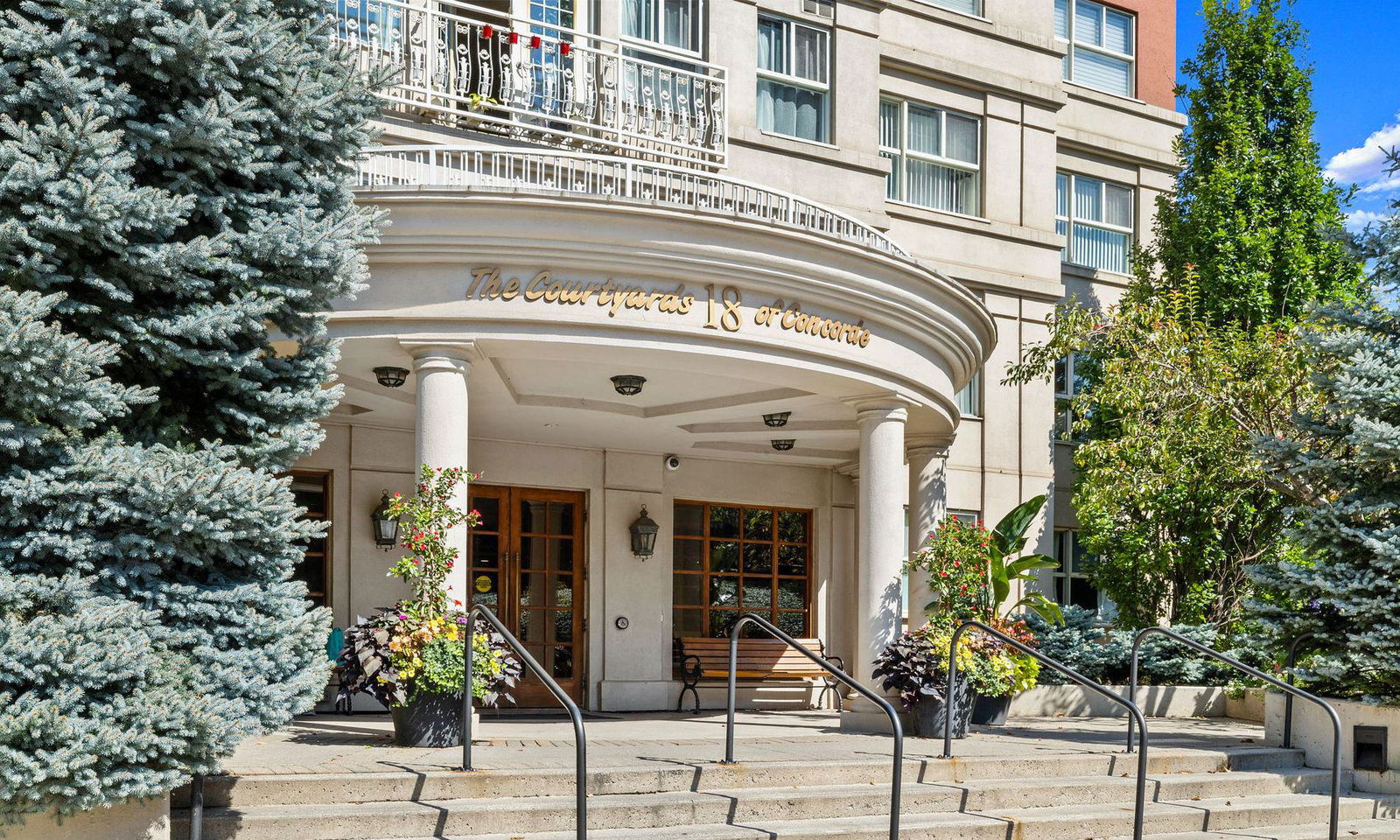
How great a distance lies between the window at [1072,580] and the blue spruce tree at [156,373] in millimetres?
15695

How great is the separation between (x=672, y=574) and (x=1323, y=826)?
8178 millimetres

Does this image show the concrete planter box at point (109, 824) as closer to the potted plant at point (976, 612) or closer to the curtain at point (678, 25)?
the potted plant at point (976, 612)

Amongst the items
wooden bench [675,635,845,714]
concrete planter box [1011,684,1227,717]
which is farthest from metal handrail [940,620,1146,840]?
wooden bench [675,635,845,714]

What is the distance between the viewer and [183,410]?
6.99 meters

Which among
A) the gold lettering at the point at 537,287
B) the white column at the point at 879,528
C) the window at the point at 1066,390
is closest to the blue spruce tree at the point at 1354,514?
the white column at the point at 879,528

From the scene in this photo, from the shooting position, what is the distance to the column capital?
14.8 metres

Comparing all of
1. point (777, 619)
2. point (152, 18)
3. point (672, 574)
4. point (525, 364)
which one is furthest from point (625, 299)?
point (777, 619)

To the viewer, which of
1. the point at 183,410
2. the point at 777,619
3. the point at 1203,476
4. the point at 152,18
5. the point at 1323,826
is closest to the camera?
the point at 152,18

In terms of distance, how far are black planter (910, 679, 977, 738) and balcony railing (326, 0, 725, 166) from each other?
5841 mm

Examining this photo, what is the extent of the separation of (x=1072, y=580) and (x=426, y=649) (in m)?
14.0

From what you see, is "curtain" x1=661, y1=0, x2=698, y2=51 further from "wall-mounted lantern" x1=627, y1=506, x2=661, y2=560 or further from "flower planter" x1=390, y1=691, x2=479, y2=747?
"flower planter" x1=390, y1=691, x2=479, y2=747

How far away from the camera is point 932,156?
19.3 metres

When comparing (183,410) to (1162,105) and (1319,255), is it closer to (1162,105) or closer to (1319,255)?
(1319,255)

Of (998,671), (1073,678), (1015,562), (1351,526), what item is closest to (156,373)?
(1073,678)
